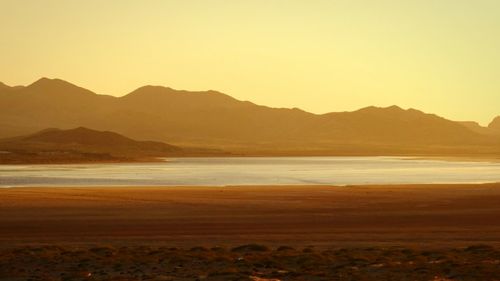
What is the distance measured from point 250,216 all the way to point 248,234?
470 centimetres

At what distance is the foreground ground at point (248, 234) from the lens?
14.8 m

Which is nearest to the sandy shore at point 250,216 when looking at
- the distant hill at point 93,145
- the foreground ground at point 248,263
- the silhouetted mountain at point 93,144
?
the foreground ground at point 248,263

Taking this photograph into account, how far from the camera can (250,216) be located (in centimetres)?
2553

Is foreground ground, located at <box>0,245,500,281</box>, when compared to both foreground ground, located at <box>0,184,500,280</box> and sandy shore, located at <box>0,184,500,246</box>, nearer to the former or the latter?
foreground ground, located at <box>0,184,500,280</box>

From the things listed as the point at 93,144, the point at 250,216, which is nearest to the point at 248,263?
the point at 250,216

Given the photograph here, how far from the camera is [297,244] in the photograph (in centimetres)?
1869

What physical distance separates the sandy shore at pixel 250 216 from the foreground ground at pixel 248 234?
4 cm

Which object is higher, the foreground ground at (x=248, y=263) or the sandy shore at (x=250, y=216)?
the sandy shore at (x=250, y=216)

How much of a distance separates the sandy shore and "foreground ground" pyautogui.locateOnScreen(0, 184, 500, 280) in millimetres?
37

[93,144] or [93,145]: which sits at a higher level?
[93,144]

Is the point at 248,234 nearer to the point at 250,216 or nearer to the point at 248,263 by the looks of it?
the point at 250,216

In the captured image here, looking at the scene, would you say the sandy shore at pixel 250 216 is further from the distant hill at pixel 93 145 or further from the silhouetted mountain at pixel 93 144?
the silhouetted mountain at pixel 93 144

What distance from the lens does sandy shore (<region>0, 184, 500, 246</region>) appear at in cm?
2000

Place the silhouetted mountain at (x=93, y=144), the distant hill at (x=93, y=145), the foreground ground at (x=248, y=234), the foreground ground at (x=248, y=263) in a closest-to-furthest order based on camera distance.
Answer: the foreground ground at (x=248, y=263), the foreground ground at (x=248, y=234), the distant hill at (x=93, y=145), the silhouetted mountain at (x=93, y=144)
